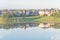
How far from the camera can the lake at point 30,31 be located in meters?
1.42

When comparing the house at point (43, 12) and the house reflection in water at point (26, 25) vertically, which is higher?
the house at point (43, 12)

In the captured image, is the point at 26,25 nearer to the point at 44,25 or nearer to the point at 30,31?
the point at 30,31

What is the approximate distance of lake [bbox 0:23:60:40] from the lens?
1415 millimetres

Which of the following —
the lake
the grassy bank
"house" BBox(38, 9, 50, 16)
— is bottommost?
the lake

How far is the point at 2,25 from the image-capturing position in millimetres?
1439

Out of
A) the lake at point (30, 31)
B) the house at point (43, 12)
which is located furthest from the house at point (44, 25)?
the house at point (43, 12)

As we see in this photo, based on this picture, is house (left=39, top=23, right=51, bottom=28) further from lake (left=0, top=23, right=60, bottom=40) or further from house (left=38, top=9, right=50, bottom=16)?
house (left=38, top=9, right=50, bottom=16)

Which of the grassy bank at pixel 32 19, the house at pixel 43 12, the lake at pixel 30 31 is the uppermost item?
the house at pixel 43 12

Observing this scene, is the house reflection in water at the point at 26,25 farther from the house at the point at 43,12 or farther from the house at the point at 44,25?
the house at the point at 43,12

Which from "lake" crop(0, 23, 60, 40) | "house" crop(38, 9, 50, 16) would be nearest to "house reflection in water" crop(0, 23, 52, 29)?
"lake" crop(0, 23, 60, 40)
